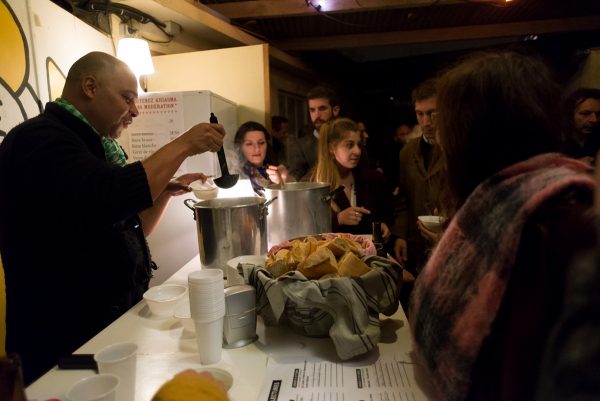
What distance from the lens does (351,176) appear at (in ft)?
8.01

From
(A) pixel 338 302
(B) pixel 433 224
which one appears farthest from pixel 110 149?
(B) pixel 433 224

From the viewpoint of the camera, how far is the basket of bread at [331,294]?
908 millimetres

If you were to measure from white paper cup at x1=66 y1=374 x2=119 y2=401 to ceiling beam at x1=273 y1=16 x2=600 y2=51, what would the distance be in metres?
4.54

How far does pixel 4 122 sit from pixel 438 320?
74.3 inches

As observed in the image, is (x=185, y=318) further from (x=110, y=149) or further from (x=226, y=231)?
(x=110, y=149)

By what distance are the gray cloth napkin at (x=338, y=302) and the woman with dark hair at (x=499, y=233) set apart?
5.7 inches

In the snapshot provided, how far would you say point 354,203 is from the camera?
2.37 m

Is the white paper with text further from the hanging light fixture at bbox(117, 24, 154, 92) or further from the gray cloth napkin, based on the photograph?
the hanging light fixture at bbox(117, 24, 154, 92)

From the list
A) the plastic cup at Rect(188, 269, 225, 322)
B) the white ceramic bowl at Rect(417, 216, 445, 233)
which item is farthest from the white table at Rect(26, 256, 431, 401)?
the white ceramic bowl at Rect(417, 216, 445, 233)

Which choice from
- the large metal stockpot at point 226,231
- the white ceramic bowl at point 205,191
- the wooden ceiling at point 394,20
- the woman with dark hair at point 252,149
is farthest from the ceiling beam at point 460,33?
the large metal stockpot at point 226,231

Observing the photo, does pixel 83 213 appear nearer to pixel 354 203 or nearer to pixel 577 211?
pixel 577 211

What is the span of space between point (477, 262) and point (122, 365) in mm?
706

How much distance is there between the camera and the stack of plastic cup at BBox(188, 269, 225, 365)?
2.85 feet

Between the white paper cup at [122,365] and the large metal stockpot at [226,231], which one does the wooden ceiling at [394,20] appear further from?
the white paper cup at [122,365]
